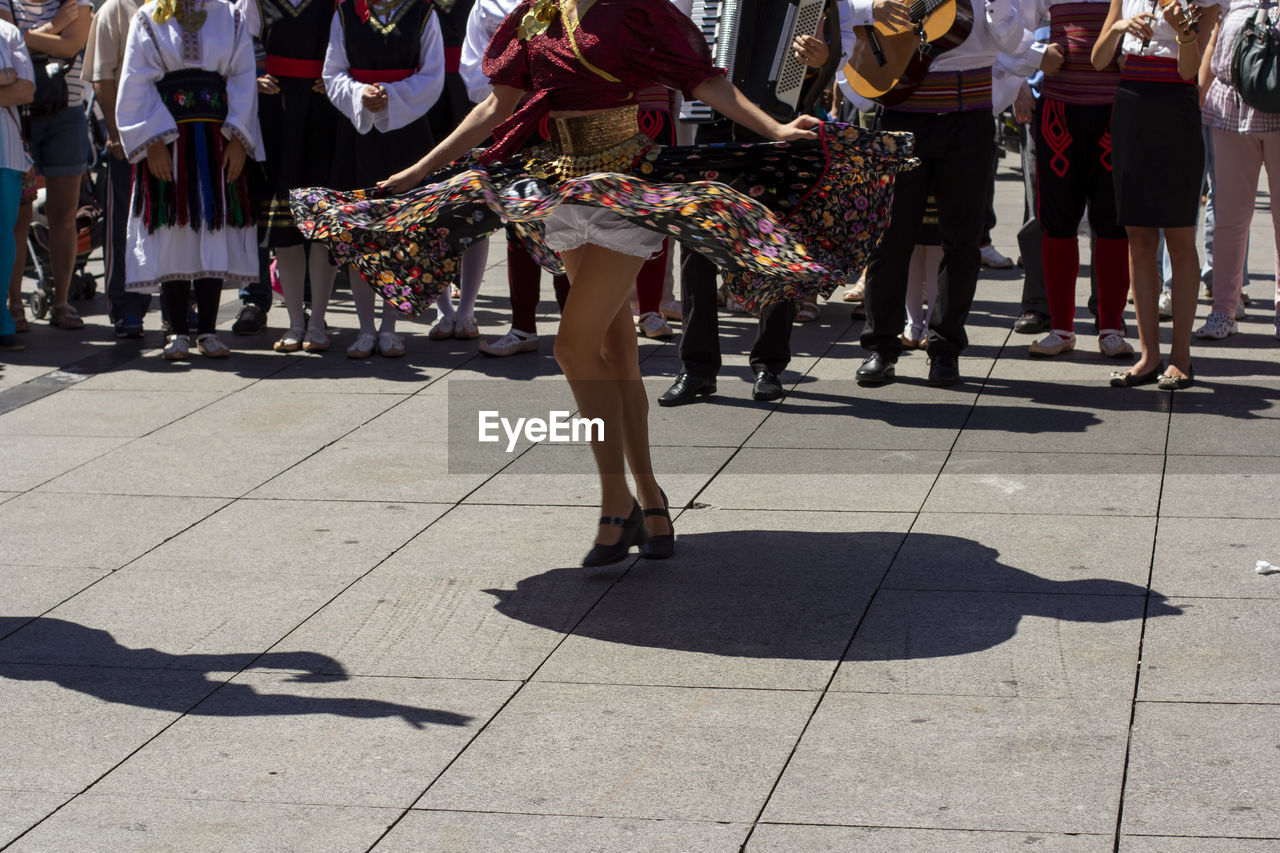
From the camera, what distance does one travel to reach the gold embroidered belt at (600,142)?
5559 mm

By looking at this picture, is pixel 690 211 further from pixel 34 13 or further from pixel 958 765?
pixel 34 13

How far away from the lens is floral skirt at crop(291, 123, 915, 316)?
5.16m

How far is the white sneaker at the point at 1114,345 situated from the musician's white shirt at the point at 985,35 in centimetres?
176

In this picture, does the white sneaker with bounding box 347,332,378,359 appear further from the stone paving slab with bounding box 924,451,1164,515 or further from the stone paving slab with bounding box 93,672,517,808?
the stone paving slab with bounding box 93,672,517,808

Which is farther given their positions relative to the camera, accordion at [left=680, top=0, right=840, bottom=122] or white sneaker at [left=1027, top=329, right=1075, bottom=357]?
white sneaker at [left=1027, top=329, right=1075, bottom=357]

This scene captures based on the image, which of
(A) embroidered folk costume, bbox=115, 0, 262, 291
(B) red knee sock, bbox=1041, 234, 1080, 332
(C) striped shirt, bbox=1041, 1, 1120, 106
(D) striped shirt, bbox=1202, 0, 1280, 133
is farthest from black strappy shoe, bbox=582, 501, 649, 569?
(D) striped shirt, bbox=1202, 0, 1280, 133

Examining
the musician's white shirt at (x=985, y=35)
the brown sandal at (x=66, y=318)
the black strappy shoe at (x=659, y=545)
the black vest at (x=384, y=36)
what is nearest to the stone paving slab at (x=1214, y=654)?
the black strappy shoe at (x=659, y=545)

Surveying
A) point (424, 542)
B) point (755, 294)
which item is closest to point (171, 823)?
point (424, 542)

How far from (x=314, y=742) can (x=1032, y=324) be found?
21.6 feet

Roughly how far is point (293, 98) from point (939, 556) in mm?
5536

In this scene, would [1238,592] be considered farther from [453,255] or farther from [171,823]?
[171,823]

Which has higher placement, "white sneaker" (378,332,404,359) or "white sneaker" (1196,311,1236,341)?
"white sneaker" (1196,311,1236,341)

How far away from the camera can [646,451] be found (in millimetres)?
5773

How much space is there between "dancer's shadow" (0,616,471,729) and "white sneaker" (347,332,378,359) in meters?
4.31
